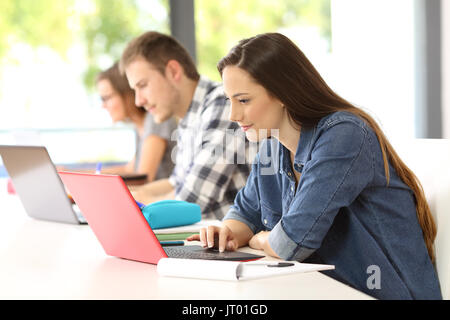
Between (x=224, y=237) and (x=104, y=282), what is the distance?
327 mm

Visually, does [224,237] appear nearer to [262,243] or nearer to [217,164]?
[262,243]

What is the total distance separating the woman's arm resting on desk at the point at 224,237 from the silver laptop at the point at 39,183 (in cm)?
50

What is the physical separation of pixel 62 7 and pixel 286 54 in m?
2.91

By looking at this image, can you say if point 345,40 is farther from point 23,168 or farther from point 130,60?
point 23,168

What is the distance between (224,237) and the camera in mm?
1258

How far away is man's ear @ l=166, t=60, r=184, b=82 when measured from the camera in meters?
2.42

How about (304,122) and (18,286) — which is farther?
(304,122)

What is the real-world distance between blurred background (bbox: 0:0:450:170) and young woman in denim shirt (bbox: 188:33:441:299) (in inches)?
83.3

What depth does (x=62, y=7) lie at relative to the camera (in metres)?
3.86

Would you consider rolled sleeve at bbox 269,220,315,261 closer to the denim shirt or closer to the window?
the denim shirt

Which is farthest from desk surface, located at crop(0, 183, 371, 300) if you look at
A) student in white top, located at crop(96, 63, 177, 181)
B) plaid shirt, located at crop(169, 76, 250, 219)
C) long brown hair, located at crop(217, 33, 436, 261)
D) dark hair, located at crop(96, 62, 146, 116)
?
dark hair, located at crop(96, 62, 146, 116)

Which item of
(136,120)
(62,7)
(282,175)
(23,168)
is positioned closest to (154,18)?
(62,7)

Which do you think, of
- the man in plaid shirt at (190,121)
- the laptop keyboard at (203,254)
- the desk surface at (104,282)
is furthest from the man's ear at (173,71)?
the laptop keyboard at (203,254)

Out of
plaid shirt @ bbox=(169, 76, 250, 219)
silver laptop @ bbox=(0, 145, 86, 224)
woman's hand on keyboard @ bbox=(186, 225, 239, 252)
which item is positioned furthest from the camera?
plaid shirt @ bbox=(169, 76, 250, 219)
